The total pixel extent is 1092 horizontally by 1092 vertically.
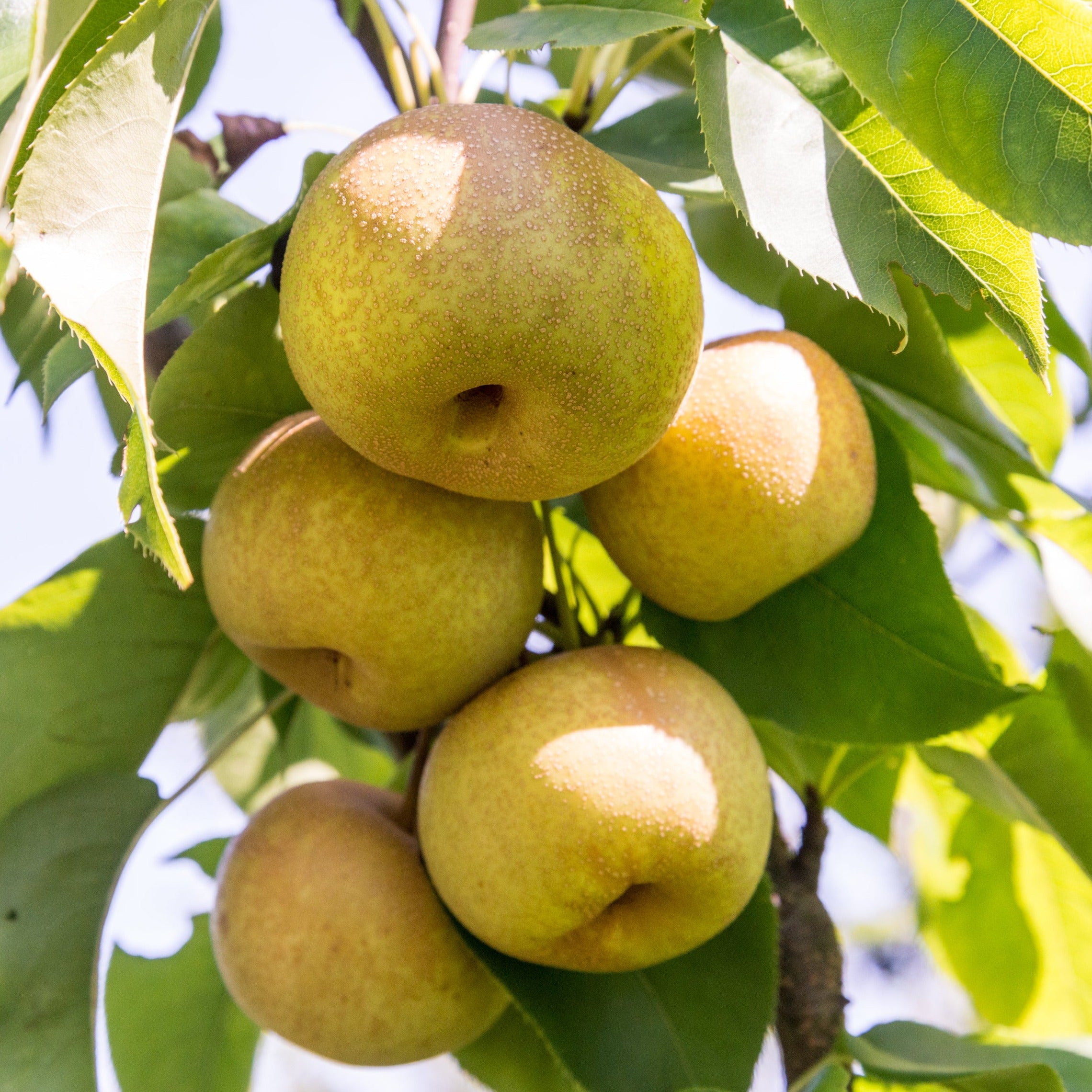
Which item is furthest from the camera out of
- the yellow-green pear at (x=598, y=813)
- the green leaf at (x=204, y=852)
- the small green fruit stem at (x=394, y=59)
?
the green leaf at (x=204, y=852)

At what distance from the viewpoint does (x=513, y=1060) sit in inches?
42.6

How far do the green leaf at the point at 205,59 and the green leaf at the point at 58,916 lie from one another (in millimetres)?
647

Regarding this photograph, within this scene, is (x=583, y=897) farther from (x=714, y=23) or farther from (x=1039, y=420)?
(x=1039, y=420)

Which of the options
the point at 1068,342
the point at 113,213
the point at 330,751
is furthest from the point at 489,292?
the point at 330,751

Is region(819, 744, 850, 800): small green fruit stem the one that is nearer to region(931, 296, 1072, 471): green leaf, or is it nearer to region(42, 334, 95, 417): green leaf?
region(931, 296, 1072, 471): green leaf

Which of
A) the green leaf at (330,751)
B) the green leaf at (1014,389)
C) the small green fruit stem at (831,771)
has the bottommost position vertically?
the green leaf at (330,751)

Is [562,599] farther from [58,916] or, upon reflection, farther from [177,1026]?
[177,1026]

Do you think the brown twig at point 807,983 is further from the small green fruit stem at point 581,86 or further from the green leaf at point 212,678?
the small green fruit stem at point 581,86

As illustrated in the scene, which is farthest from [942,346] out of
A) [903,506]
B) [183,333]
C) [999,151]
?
[183,333]

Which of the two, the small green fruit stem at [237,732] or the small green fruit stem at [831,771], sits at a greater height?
the small green fruit stem at [237,732]

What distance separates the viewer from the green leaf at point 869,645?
101 centimetres

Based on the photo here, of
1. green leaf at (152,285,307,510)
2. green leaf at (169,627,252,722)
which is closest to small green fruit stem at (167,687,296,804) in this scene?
green leaf at (169,627,252,722)

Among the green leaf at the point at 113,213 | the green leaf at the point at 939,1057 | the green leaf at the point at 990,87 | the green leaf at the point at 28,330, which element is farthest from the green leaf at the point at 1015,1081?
the green leaf at the point at 28,330

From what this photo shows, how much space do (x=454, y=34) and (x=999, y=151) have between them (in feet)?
1.84
